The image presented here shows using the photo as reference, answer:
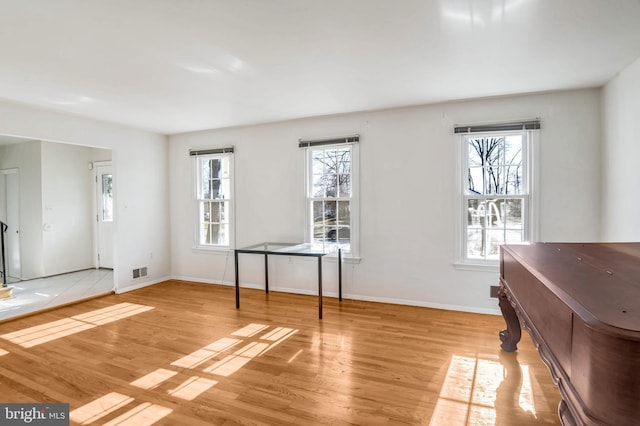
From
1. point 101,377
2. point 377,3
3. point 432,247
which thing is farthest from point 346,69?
point 101,377

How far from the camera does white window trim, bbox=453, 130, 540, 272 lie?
374 centimetres

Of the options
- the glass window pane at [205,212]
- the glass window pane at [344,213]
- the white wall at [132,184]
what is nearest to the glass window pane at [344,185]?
the glass window pane at [344,213]

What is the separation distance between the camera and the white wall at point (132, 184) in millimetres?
4430

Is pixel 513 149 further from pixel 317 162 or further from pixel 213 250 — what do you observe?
pixel 213 250

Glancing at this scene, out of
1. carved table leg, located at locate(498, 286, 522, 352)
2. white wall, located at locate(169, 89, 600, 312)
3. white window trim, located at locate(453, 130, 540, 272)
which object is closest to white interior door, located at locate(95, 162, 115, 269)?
white wall, located at locate(169, 89, 600, 312)

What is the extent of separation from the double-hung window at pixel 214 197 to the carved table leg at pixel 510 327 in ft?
13.1

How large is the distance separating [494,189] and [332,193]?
6.77ft

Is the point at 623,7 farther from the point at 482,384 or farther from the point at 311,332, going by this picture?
the point at 311,332

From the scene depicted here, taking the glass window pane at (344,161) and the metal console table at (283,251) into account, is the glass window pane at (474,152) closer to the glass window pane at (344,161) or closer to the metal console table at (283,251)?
the glass window pane at (344,161)

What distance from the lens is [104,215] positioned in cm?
667

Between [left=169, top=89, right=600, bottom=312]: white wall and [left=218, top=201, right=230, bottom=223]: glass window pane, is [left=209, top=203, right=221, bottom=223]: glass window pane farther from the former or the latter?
[left=169, top=89, right=600, bottom=312]: white wall

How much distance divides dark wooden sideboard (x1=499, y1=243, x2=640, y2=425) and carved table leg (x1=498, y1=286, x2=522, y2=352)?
2.70ft

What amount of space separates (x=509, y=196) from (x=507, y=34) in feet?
6.71

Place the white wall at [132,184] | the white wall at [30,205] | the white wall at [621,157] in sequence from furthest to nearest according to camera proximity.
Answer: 1. the white wall at [30,205]
2. the white wall at [132,184]
3. the white wall at [621,157]
